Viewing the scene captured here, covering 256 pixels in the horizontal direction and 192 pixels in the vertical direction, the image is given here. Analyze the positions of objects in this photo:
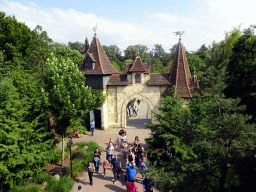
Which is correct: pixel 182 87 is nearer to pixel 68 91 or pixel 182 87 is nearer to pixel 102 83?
pixel 102 83

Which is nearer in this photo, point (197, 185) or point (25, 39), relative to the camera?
point (197, 185)

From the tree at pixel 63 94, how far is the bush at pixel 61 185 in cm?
322

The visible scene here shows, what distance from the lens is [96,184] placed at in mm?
10281

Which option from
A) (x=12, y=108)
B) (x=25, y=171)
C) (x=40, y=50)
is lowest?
(x=25, y=171)

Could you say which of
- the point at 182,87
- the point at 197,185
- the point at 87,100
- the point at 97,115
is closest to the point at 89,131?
the point at 97,115

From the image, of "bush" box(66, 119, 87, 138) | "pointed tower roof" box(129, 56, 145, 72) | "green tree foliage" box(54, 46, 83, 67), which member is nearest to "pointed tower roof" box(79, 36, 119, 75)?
"pointed tower roof" box(129, 56, 145, 72)

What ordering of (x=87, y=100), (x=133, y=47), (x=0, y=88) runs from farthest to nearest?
(x=133, y=47) → (x=87, y=100) → (x=0, y=88)

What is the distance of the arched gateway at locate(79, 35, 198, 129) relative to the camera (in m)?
19.3

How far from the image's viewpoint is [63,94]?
10.9 m

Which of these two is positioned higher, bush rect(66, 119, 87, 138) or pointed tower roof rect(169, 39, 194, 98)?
pointed tower roof rect(169, 39, 194, 98)

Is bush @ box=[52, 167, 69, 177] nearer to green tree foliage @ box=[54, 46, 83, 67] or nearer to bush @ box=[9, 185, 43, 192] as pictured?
bush @ box=[9, 185, 43, 192]

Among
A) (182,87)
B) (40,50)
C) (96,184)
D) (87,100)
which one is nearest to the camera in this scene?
(96,184)

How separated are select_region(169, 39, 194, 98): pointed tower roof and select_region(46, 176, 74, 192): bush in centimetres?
1290

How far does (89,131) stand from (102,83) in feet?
19.0
